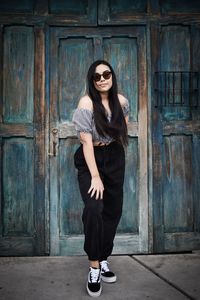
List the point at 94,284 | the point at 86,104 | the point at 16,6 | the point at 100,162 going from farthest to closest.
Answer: the point at 16,6 → the point at 100,162 → the point at 86,104 → the point at 94,284

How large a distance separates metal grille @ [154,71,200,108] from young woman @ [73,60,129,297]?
3.08 ft

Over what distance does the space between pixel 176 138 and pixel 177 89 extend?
1.78 feet

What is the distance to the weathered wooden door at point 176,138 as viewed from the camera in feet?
15.8

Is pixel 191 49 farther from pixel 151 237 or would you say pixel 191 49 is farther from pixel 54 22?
pixel 151 237

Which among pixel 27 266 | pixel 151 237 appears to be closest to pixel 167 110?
pixel 151 237

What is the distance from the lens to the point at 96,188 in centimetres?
358

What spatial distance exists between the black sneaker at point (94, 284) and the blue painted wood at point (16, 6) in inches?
112

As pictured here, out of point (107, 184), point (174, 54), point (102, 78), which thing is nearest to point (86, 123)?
point (102, 78)

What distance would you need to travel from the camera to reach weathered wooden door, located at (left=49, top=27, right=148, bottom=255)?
4.74 metres

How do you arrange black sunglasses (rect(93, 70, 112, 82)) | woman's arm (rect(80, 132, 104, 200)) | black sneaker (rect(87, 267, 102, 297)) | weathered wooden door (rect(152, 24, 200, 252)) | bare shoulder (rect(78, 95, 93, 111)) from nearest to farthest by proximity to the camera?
black sneaker (rect(87, 267, 102, 297))
woman's arm (rect(80, 132, 104, 200))
bare shoulder (rect(78, 95, 93, 111))
black sunglasses (rect(93, 70, 112, 82))
weathered wooden door (rect(152, 24, 200, 252))

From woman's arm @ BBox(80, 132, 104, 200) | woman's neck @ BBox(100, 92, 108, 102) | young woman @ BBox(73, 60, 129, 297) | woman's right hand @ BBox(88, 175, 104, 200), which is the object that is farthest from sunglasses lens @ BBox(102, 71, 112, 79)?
woman's right hand @ BBox(88, 175, 104, 200)

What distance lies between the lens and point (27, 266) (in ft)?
14.0

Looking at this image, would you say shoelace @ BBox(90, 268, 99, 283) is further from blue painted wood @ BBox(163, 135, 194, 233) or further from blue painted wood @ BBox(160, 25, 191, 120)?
blue painted wood @ BBox(160, 25, 191, 120)

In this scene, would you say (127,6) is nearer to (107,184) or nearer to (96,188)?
(107,184)
